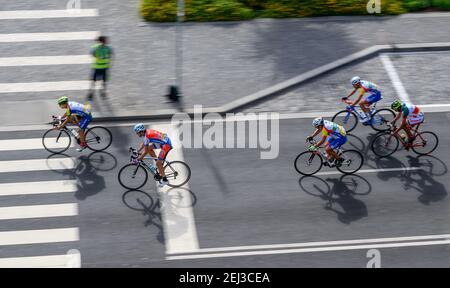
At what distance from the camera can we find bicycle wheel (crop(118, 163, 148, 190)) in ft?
59.9

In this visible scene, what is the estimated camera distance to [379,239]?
16.8 metres

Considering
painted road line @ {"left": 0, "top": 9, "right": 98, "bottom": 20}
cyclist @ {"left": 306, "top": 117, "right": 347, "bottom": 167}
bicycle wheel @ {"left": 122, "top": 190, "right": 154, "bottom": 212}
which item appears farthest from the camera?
painted road line @ {"left": 0, "top": 9, "right": 98, "bottom": 20}

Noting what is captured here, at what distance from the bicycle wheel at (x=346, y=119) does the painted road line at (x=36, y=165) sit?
806 cm

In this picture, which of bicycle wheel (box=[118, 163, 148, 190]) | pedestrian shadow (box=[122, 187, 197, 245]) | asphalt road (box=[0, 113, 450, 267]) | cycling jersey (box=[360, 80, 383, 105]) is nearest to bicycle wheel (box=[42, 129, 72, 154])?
asphalt road (box=[0, 113, 450, 267])

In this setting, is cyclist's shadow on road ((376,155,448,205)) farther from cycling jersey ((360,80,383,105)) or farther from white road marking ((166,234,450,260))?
cycling jersey ((360,80,383,105))

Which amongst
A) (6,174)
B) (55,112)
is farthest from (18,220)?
(55,112)

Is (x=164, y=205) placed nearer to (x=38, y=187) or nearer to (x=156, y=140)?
(x=156, y=140)

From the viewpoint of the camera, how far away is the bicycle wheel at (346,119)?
68.3 ft

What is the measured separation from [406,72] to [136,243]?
11799 millimetres

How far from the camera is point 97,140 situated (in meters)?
19.6

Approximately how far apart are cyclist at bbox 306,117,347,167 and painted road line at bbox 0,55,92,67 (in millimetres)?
9063

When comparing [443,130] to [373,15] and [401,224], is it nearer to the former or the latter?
[401,224]

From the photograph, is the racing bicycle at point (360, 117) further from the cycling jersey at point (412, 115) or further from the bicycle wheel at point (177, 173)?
the bicycle wheel at point (177, 173)

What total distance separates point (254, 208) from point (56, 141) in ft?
20.5
